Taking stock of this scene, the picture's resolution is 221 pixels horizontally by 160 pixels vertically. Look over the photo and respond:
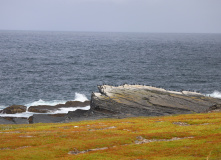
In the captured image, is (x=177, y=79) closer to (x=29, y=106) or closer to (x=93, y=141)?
(x=29, y=106)

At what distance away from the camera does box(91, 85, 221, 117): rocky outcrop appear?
66.3 metres

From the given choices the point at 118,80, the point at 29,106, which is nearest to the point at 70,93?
the point at 29,106

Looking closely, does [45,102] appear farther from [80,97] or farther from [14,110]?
[14,110]

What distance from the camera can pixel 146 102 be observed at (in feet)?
226

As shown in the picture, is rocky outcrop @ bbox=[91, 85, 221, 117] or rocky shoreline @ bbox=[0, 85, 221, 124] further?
rocky outcrop @ bbox=[91, 85, 221, 117]

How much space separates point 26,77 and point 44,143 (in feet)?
302

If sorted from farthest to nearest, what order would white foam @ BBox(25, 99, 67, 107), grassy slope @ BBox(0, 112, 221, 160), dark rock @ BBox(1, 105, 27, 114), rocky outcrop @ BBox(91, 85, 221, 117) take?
white foam @ BBox(25, 99, 67, 107) < dark rock @ BBox(1, 105, 27, 114) < rocky outcrop @ BBox(91, 85, 221, 117) < grassy slope @ BBox(0, 112, 221, 160)

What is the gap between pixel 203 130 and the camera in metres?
41.2

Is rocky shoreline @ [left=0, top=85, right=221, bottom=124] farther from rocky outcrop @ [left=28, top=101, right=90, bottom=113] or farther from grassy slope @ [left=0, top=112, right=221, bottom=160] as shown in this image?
grassy slope @ [left=0, top=112, right=221, bottom=160]

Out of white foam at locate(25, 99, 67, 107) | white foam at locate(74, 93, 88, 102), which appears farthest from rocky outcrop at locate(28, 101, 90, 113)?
white foam at locate(74, 93, 88, 102)

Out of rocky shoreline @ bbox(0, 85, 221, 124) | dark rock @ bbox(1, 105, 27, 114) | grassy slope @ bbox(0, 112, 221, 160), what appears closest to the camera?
grassy slope @ bbox(0, 112, 221, 160)

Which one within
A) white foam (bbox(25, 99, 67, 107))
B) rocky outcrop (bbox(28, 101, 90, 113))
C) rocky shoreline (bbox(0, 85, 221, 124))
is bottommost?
white foam (bbox(25, 99, 67, 107))

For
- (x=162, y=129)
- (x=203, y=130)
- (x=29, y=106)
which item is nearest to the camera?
(x=203, y=130)

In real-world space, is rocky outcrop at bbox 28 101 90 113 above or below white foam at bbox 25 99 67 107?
above
